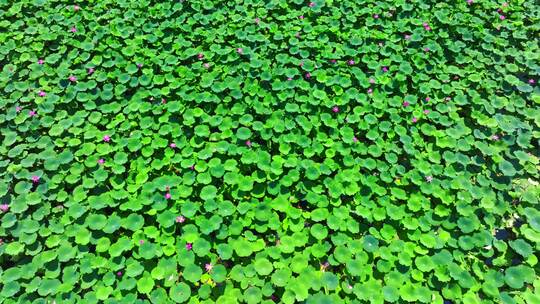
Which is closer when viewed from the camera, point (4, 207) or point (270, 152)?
point (4, 207)

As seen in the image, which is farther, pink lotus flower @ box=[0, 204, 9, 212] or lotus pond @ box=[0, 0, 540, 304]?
pink lotus flower @ box=[0, 204, 9, 212]

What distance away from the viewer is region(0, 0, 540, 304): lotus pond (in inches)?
119

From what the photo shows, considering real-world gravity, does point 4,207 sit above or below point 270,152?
below

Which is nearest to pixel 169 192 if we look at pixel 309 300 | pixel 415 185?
pixel 309 300

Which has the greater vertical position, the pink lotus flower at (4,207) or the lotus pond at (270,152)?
the lotus pond at (270,152)

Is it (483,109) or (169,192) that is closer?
(169,192)

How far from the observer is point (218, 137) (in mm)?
3799

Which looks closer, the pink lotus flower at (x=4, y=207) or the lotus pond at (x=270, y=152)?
the lotus pond at (x=270, y=152)

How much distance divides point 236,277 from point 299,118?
1.68 metres

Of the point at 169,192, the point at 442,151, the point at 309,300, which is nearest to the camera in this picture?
the point at 309,300

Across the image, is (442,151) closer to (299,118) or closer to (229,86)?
(299,118)

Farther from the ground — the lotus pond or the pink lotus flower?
the lotus pond

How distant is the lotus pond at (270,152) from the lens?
119 inches

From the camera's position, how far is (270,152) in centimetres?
380
